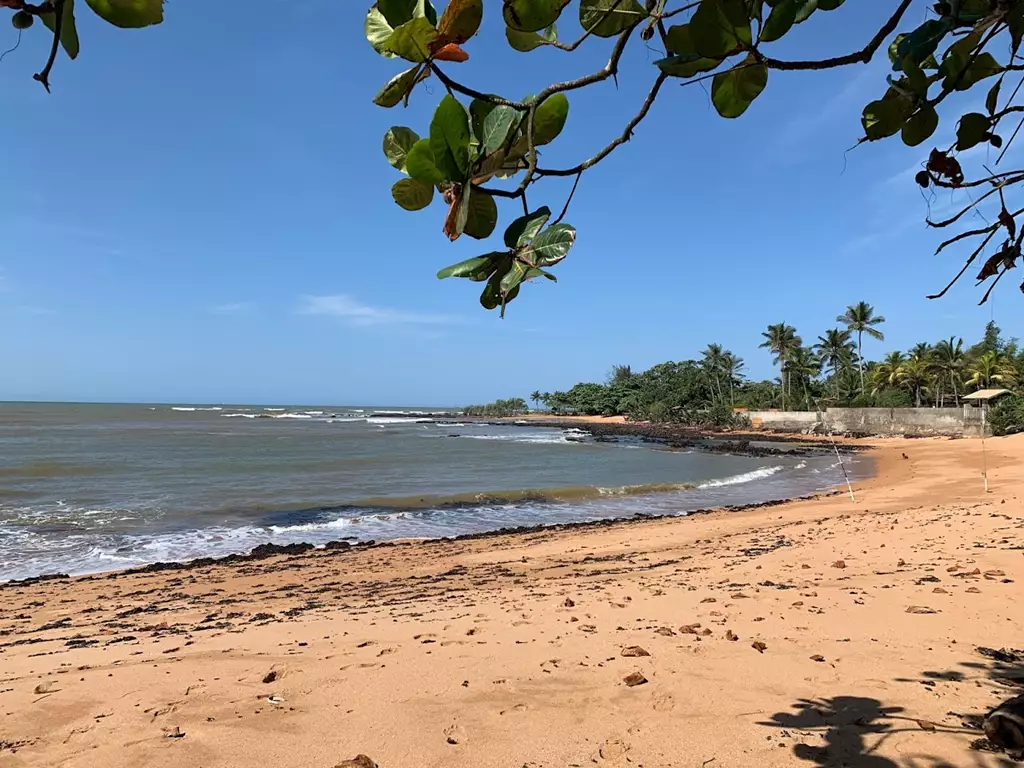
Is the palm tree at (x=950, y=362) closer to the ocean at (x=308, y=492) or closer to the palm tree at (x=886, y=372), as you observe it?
the palm tree at (x=886, y=372)

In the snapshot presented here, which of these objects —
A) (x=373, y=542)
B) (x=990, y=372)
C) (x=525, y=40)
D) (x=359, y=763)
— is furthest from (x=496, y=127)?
(x=990, y=372)

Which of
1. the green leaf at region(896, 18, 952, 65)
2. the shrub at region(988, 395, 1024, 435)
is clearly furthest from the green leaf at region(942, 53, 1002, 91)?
the shrub at region(988, 395, 1024, 435)

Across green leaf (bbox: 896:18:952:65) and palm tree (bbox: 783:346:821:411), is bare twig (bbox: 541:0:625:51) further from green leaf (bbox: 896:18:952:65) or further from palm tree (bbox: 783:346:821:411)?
palm tree (bbox: 783:346:821:411)

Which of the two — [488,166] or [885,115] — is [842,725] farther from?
[488,166]

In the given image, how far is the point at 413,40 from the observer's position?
2.66 feet

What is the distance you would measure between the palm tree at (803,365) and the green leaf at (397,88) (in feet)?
175

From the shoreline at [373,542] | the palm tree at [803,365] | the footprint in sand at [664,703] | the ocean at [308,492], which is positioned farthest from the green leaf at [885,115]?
the palm tree at [803,365]

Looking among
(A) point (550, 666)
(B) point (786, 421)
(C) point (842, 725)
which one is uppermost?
(B) point (786, 421)

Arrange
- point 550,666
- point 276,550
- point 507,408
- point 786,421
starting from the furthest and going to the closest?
point 507,408 → point 786,421 → point 276,550 → point 550,666

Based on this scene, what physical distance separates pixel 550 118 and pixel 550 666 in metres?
2.90

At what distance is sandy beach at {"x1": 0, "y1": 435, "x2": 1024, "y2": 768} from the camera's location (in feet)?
7.47

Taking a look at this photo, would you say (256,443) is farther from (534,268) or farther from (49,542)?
(534,268)

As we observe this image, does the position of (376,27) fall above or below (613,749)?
above

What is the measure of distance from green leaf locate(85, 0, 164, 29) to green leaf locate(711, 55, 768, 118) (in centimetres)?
87
